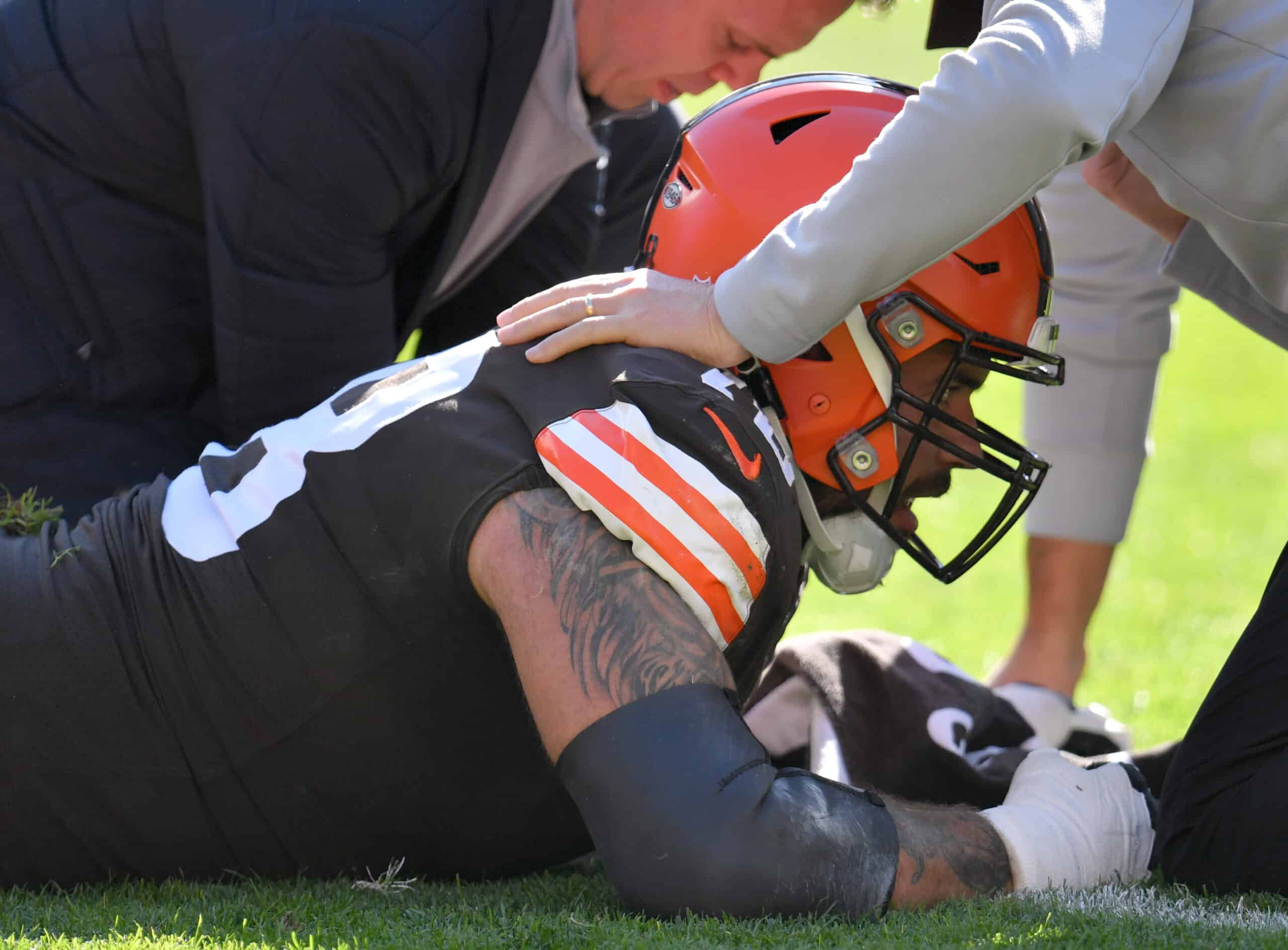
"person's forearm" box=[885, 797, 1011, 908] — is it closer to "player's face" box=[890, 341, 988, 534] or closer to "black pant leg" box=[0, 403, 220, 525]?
"player's face" box=[890, 341, 988, 534]

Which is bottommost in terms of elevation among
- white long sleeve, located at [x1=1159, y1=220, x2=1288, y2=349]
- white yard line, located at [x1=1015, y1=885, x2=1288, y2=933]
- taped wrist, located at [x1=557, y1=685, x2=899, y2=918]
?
Result: white yard line, located at [x1=1015, y1=885, x2=1288, y2=933]

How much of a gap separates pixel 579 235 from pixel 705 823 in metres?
2.31

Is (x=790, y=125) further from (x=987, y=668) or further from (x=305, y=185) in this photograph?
(x=987, y=668)

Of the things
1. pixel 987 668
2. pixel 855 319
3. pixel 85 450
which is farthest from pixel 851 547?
pixel 987 668

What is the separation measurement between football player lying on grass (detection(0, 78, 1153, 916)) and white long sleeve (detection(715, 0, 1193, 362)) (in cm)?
18

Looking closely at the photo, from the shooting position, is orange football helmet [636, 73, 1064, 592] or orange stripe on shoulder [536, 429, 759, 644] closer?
orange stripe on shoulder [536, 429, 759, 644]

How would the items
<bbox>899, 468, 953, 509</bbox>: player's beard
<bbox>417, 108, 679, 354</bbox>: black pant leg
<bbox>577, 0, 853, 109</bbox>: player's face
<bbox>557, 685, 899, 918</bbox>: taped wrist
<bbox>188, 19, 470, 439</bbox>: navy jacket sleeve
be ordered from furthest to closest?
<bbox>417, 108, 679, 354</bbox>: black pant leg
<bbox>577, 0, 853, 109</bbox>: player's face
<bbox>188, 19, 470, 439</bbox>: navy jacket sleeve
<bbox>899, 468, 953, 509</bbox>: player's beard
<bbox>557, 685, 899, 918</bbox>: taped wrist

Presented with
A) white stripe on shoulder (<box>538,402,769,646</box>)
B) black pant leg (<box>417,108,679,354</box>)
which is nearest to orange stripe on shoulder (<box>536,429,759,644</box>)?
white stripe on shoulder (<box>538,402,769,646</box>)

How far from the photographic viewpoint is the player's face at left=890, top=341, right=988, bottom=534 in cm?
244

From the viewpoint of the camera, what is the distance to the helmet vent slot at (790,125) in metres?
2.52

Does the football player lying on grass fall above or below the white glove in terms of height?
above

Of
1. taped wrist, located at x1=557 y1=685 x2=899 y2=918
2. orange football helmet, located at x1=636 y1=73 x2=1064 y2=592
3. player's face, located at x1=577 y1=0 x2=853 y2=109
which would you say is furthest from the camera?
player's face, located at x1=577 y1=0 x2=853 y2=109

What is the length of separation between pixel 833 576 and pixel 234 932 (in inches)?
46.0

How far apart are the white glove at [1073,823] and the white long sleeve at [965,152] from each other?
0.84 m
